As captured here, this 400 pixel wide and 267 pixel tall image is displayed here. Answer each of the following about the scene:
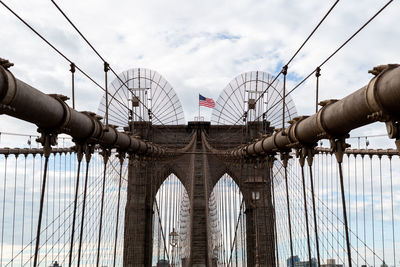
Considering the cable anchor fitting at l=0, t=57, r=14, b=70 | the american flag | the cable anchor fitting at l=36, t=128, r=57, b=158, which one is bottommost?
the cable anchor fitting at l=36, t=128, r=57, b=158

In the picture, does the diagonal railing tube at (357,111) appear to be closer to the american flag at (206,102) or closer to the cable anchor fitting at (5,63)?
the cable anchor fitting at (5,63)

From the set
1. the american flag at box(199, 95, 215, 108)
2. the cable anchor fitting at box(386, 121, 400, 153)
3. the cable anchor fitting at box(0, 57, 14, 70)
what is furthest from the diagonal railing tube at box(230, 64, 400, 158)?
the american flag at box(199, 95, 215, 108)

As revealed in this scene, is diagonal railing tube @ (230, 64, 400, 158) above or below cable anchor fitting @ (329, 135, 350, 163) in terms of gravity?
above

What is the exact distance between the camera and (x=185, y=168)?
26312 millimetres

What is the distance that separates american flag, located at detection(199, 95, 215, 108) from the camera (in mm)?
26734

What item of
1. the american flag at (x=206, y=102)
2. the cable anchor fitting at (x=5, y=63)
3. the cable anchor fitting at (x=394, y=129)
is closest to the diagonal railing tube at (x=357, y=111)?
the cable anchor fitting at (x=394, y=129)

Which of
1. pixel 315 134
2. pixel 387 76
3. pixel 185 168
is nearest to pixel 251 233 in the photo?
pixel 185 168

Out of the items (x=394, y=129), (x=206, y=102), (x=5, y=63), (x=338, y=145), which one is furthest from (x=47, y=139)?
(x=206, y=102)

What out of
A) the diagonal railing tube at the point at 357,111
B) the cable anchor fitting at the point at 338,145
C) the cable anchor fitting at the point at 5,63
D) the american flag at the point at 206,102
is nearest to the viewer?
the diagonal railing tube at the point at 357,111

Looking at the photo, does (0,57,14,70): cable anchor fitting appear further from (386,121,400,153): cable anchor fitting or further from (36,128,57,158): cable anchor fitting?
(386,121,400,153): cable anchor fitting

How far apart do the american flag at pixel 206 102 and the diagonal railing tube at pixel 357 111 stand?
2057 centimetres

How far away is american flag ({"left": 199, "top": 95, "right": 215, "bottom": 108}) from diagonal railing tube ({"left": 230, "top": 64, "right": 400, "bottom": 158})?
20573mm

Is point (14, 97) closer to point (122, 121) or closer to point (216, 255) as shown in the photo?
point (216, 255)

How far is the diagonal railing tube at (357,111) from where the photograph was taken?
3371mm
